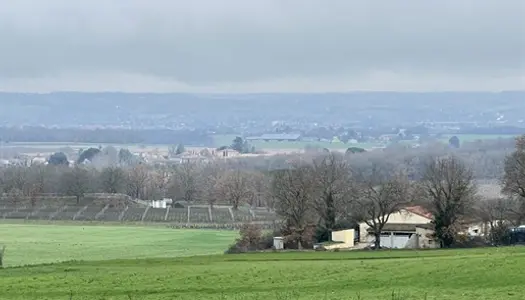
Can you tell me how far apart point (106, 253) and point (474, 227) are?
90.6ft

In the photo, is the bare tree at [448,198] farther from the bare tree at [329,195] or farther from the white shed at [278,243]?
the white shed at [278,243]

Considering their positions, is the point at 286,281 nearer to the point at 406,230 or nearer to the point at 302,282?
the point at 302,282

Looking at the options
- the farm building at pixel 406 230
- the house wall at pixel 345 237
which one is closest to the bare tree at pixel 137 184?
the farm building at pixel 406 230

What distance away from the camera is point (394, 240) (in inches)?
2778

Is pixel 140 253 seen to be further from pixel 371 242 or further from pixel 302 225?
pixel 371 242

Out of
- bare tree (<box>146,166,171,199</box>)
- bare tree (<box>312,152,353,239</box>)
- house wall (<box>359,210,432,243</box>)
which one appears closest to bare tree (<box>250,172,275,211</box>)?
bare tree (<box>146,166,171,199</box>)

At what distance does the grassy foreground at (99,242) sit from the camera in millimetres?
65625

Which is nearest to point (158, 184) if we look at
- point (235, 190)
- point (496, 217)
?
point (235, 190)

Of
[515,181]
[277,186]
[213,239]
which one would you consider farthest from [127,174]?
[515,181]

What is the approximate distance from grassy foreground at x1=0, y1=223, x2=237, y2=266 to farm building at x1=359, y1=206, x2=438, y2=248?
1142cm

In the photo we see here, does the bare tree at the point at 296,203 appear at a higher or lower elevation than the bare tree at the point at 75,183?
lower

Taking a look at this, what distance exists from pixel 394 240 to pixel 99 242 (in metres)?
26.2

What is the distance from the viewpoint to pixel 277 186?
247 ft

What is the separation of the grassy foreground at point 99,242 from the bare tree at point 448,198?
16.0 m
